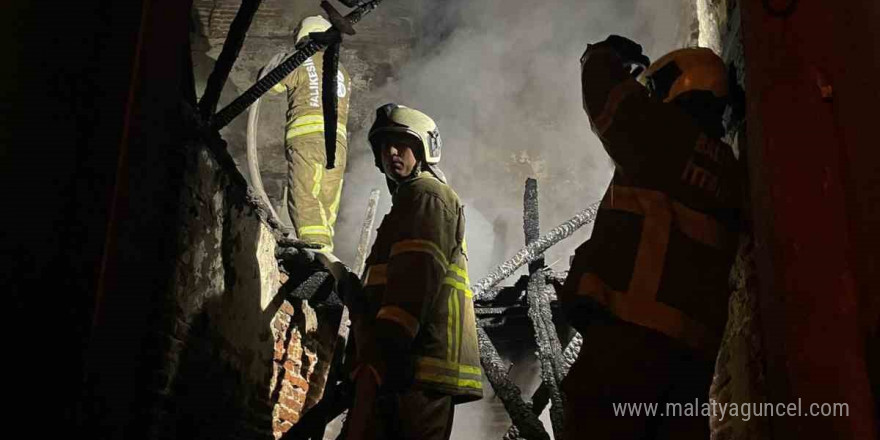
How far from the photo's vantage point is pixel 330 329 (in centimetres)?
625

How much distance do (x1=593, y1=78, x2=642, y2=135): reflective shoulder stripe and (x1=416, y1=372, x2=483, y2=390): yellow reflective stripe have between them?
141 cm

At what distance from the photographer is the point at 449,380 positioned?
3.40 metres

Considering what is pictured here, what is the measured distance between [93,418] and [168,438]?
25.7 inches

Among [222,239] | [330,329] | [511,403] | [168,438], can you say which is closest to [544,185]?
[330,329]

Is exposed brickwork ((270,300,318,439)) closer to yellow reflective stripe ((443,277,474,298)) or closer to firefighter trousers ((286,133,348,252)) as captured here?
firefighter trousers ((286,133,348,252))

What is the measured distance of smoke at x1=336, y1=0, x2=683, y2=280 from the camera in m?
10.8

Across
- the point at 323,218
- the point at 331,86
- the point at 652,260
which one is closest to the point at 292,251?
the point at 323,218

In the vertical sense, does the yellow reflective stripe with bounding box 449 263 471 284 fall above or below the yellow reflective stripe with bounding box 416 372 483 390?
above

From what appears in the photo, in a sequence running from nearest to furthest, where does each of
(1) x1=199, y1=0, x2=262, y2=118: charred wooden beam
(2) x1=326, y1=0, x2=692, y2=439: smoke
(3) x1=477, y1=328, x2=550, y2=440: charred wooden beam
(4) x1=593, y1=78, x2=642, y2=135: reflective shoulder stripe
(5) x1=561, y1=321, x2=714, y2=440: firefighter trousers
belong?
(5) x1=561, y1=321, x2=714, y2=440: firefighter trousers → (4) x1=593, y1=78, x2=642, y2=135: reflective shoulder stripe → (1) x1=199, y1=0, x2=262, y2=118: charred wooden beam → (3) x1=477, y1=328, x2=550, y2=440: charred wooden beam → (2) x1=326, y1=0, x2=692, y2=439: smoke

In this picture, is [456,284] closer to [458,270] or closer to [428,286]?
[458,270]

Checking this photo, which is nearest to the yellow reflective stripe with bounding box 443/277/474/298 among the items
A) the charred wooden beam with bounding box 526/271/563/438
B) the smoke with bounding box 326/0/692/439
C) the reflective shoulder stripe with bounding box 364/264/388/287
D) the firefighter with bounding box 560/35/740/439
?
the reflective shoulder stripe with bounding box 364/264/388/287

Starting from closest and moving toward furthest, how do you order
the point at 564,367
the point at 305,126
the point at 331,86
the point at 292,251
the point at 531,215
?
the point at 331,86 < the point at 292,251 < the point at 564,367 < the point at 531,215 < the point at 305,126

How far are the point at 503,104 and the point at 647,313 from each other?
9.44 meters

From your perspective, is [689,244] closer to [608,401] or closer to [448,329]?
[608,401]
